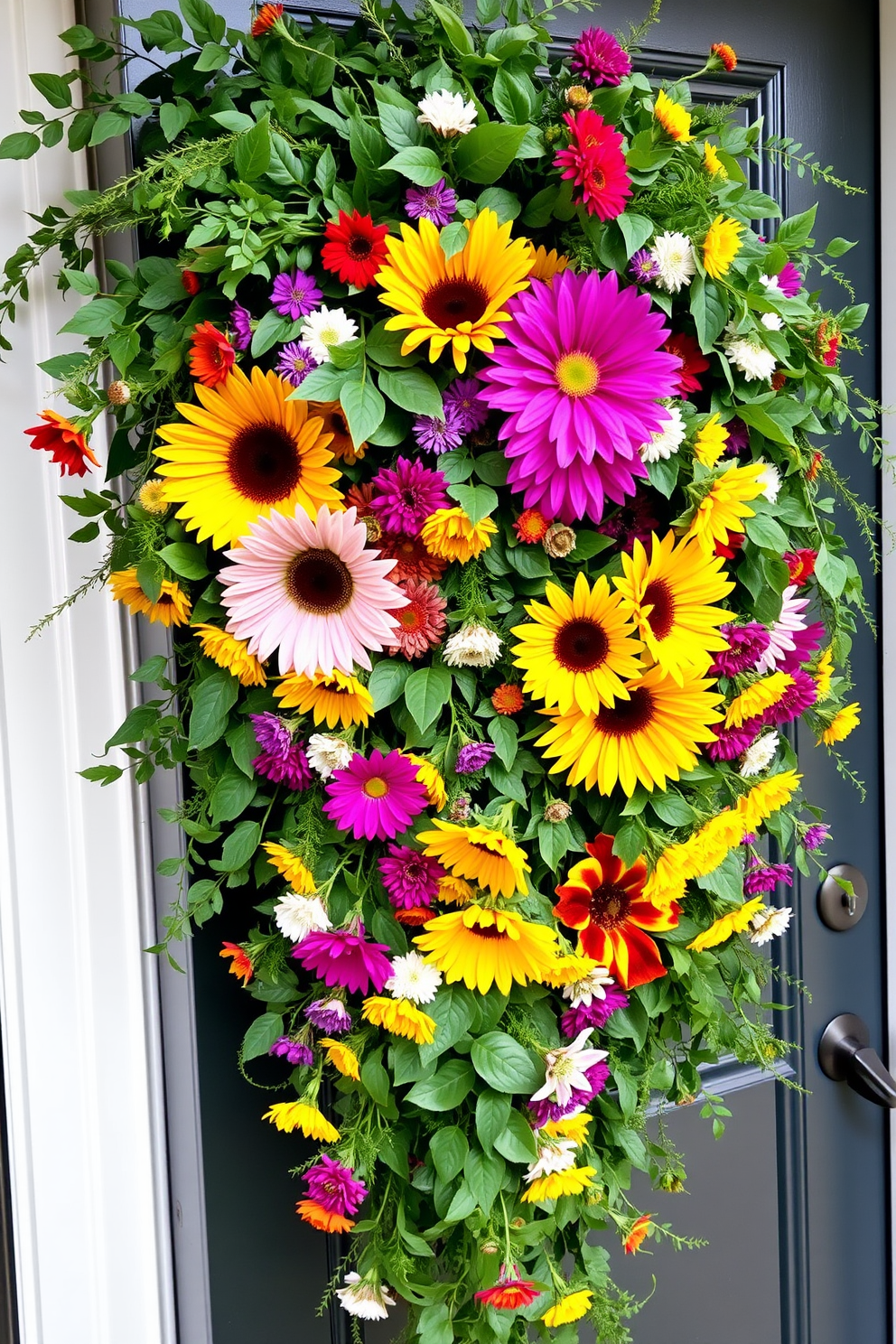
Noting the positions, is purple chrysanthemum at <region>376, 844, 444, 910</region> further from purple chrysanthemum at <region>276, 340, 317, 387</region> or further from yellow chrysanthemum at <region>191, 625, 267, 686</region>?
purple chrysanthemum at <region>276, 340, 317, 387</region>

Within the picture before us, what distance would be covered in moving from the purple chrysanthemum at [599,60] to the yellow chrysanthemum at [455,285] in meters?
0.12

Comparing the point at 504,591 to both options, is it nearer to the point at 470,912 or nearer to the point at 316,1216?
the point at 470,912

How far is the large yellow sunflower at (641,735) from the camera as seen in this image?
2.16 feet

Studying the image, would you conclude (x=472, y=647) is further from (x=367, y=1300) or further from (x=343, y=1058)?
(x=367, y=1300)

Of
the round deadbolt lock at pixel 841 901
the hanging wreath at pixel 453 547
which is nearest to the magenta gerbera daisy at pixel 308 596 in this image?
the hanging wreath at pixel 453 547

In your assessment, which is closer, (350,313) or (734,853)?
(350,313)

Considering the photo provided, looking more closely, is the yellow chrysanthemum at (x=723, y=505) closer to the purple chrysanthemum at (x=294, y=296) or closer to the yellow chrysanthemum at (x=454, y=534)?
the yellow chrysanthemum at (x=454, y=534)

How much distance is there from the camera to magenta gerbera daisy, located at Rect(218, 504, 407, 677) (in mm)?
607

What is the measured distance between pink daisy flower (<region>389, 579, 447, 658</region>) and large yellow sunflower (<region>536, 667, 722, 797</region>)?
11cm

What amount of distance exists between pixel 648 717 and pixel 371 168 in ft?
1.35

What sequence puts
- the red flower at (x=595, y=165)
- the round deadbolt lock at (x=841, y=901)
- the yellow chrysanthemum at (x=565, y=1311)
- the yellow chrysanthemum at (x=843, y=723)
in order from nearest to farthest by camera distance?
the red flower at (x=595, y=165)
the yellow chrysanthemum at (x=565, y=1311)
the yellow chrysanthemum at (x=843, y=723)
the round deadbolt lock at (x=841, y=901)

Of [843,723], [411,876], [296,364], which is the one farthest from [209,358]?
[843,723]

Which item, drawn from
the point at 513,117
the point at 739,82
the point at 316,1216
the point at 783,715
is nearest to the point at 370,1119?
the point at 316,1216

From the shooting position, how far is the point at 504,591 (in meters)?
0.66
